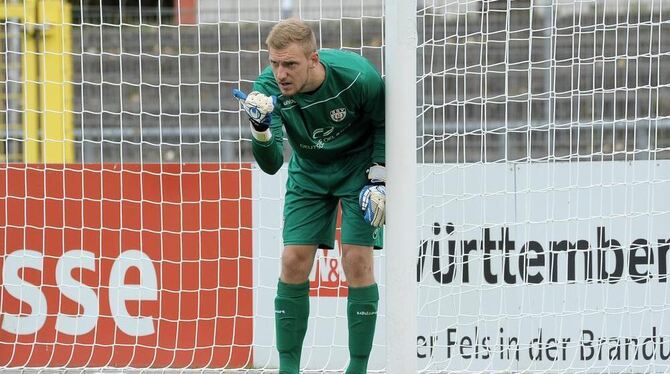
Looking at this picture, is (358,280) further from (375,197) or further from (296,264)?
(375,197)

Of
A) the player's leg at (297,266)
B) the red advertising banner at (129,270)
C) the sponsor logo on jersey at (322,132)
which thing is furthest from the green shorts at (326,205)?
the red advertising banner at (129,270)

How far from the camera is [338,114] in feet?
11.8

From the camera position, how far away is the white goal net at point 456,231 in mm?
4922

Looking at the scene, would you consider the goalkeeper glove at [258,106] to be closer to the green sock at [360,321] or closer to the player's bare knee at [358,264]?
the player's bare knee at [358,264]

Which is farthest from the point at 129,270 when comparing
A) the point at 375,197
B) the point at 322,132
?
the point at 375,197

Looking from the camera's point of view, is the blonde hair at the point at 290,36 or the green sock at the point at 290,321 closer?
the blonde hair at the point at 290,36

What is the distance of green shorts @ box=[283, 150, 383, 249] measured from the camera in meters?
3.68

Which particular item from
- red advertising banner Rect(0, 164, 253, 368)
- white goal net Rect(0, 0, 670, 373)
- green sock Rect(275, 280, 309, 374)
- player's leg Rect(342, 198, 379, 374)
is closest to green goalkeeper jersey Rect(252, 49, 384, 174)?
player's leg Rect(342, 198, 379, 374)

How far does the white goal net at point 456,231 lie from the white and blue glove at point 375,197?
4.48ft

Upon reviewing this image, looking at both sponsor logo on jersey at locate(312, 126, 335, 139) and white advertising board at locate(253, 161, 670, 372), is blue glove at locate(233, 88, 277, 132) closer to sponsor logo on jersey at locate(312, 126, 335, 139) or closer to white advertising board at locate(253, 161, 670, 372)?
sponsor logo on jersey at locate(312, 126, 335, 139)

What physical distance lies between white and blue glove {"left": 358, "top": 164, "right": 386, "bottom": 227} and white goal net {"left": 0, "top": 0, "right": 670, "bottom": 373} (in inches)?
53.7

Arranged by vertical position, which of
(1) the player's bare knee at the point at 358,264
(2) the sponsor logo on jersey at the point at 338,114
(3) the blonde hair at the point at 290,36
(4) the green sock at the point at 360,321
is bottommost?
(4) the green sock at the point at 360,321

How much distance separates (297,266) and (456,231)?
1.46 meters

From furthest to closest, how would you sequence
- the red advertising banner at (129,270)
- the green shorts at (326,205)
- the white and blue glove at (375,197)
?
the red advertising banner at (129,270) → the green shorts at (326,205) → the white and blue glove at (375,197)
